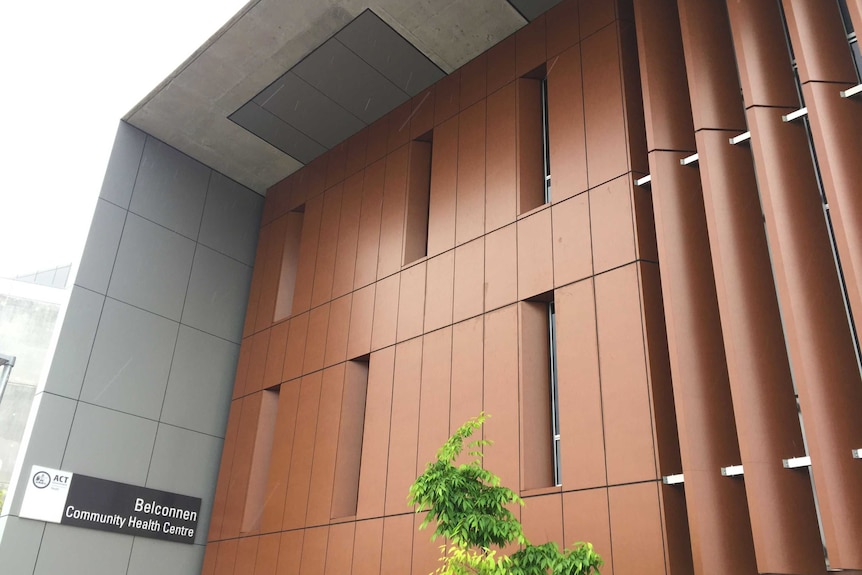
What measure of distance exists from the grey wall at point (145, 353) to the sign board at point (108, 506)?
6.2 inches

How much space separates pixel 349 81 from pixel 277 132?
2.64 meters

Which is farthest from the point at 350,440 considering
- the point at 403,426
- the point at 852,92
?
the point at 852,92

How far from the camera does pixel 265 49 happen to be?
1645cm

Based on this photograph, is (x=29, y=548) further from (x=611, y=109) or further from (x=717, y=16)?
(x=717, y=16)

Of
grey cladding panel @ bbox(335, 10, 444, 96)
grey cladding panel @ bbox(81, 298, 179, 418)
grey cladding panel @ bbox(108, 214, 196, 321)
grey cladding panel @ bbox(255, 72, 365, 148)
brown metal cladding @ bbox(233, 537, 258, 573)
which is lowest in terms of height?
brown metal cladding @ bbox(233, 537, 258, 573)

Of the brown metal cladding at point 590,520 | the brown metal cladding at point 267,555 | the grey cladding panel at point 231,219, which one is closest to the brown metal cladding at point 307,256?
the grey cladding panel at point 231,219

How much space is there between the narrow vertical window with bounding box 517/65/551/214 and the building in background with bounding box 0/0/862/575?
0.17ft

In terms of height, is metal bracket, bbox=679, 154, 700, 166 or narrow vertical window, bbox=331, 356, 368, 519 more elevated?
metal bracket, bbox=679, 154, 700, 166

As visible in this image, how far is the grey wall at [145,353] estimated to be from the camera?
15578 millimetres

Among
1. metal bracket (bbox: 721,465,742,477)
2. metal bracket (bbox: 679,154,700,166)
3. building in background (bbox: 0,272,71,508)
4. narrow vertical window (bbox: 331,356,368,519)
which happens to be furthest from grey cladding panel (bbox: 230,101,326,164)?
metal bracket (bbox: 721,465,742,477)

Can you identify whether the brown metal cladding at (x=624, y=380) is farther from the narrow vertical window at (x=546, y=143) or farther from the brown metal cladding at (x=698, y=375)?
the narrow vertical window at (x=546, y=143)

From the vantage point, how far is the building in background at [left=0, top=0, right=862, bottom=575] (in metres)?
9.23

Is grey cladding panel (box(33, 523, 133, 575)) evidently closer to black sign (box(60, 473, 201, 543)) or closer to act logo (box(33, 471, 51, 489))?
black sign (box(60, 473, 201, 543))

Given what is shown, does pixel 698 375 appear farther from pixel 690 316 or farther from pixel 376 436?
pixel 376 436
